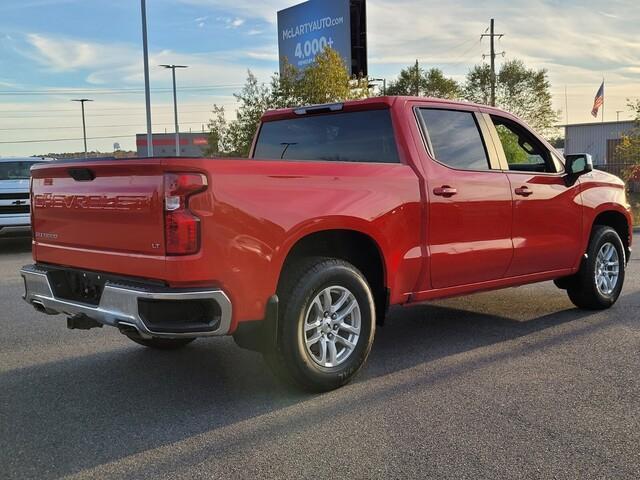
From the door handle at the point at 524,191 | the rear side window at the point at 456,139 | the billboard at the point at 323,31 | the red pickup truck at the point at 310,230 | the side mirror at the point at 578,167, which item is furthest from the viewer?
the billboard at the point at 323,31

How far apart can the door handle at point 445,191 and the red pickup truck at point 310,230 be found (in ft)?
0.05

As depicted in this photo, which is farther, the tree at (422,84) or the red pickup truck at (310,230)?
the tree at (422,84)


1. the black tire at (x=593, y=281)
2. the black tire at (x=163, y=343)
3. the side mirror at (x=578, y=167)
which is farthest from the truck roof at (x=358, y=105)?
the black tire at (x=163, y=343)

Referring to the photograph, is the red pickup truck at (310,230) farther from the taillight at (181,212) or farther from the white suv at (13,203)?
the white suv at (13,203)

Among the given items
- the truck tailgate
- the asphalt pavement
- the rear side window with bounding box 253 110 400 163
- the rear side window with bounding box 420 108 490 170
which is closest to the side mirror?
the rear side window with bounding box 420 108 490 170

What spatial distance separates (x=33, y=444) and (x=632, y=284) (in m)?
7.05

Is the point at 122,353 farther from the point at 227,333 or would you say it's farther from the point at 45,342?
the point at 227,333

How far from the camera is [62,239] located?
429cm

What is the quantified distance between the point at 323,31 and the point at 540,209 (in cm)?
2497

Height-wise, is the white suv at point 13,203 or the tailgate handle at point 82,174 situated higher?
the tailgate handle at point 82,174

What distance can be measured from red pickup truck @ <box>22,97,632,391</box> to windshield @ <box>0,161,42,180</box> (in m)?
8.87

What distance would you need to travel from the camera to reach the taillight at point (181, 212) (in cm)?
355

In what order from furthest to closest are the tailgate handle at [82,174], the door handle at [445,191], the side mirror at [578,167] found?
the side mirror at [578,167] < the door handle at [445,191] < the tailgate handle at [82,174]

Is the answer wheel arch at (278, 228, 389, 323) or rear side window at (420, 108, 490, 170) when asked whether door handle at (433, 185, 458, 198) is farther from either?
wheel arch at (278, 228, 389, 323)
